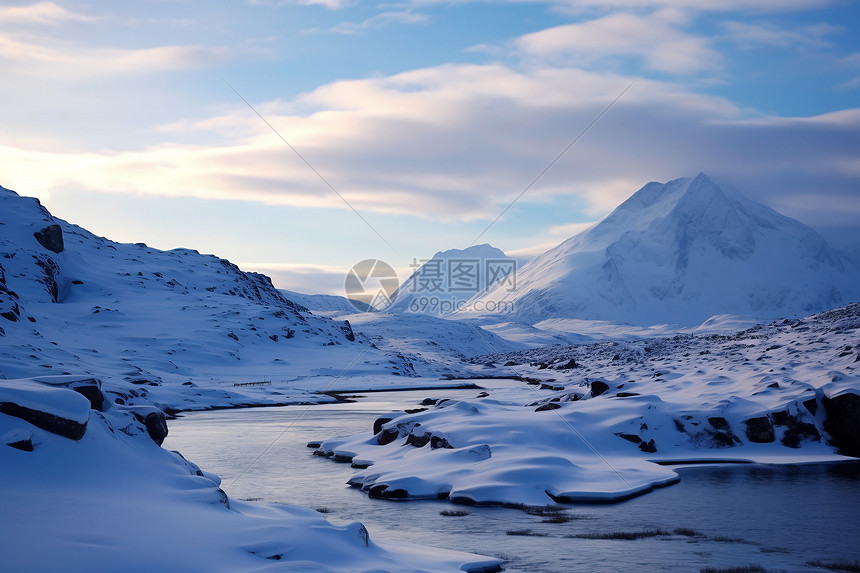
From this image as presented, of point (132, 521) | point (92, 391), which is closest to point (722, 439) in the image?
point (92, 391)

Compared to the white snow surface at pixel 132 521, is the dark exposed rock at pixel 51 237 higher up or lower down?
higher up

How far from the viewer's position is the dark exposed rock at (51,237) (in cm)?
11419

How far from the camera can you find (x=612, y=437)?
31.9m

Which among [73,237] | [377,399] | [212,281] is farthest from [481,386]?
[73,237]

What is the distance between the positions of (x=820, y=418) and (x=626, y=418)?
28.9 ft

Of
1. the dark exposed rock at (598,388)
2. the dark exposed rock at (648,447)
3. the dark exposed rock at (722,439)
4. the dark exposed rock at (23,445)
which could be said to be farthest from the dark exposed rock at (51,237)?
the dark exposed rock at (23,445)

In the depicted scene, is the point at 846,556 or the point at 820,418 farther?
the point at 820,418

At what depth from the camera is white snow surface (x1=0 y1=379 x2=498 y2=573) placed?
37.7 ft

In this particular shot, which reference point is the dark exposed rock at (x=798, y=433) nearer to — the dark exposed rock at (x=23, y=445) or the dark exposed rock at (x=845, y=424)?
the dark exposed rock at (x=845, y=424)

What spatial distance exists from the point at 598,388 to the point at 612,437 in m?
9.72

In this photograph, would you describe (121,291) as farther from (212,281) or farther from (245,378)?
(245,378)

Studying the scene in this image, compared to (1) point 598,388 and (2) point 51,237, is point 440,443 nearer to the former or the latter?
(1) point 598,388

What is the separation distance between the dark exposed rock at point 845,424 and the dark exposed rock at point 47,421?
101ft

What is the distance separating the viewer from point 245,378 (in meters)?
84.4
